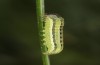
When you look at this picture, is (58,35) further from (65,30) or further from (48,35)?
(65,30)

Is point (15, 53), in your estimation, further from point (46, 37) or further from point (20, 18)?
point (46, 37)

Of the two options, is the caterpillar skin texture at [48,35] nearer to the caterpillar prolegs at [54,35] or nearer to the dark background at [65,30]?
the caterpillar prolegs at [54,35]

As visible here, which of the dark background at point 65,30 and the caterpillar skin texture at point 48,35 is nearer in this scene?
the caterpillar skin texture at point 48,35

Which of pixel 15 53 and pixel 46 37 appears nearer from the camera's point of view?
pixel 46 37

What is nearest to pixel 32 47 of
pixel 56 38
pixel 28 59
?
pixel 28 59

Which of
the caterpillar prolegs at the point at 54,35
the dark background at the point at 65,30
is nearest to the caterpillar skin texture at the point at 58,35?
the caterpillar prolegs at the point at 54,35

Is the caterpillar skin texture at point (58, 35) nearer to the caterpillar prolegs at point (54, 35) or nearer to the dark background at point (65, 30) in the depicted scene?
the caterpillar prolegs at point (54, 35)

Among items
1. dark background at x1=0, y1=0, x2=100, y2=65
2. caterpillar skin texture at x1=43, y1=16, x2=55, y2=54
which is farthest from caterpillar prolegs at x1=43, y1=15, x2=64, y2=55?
dark background at x1=0, y1=0, x2=100, y2=65

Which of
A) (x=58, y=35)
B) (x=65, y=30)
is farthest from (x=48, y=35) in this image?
(x=65, y=30)

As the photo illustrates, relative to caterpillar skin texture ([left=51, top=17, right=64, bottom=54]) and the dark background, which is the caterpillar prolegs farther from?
the dark background
